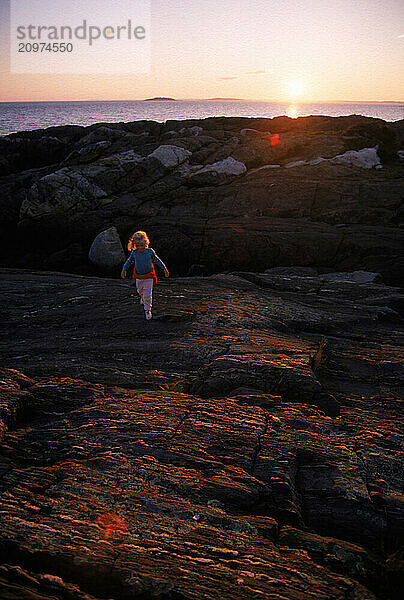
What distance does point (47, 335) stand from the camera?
10.5 m

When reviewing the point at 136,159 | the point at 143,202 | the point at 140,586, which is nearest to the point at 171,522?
the point at 140,586

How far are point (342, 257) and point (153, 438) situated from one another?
68.3 ft

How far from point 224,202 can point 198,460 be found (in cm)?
2817

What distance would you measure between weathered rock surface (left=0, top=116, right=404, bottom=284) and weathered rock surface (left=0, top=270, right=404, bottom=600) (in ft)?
49.5

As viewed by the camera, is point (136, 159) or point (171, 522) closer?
point (171, 522)

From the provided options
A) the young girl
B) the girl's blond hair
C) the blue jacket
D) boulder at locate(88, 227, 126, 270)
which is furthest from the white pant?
boulder at locate(88, 227, 126, 270)

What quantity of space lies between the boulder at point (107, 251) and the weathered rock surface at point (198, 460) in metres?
17.8

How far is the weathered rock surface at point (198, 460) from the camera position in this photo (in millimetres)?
3973

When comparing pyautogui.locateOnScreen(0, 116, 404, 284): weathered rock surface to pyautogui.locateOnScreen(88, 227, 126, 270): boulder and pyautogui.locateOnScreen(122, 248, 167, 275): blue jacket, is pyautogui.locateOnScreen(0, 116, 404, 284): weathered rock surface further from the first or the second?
pyautogui.locateOnScreen(122, 248, 167, 275): blue jacket

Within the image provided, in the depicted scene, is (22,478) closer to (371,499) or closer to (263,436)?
(263,436)

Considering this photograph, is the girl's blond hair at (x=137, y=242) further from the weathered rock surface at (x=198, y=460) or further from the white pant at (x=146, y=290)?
the weathered rock surface at (x=198, y=460)

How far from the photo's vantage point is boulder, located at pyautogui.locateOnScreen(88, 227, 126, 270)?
28.9 metres

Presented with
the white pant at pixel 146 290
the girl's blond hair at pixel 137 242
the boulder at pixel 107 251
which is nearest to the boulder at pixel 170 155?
the boulder at pixel 107 251

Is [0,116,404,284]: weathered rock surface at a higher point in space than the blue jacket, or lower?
higher
